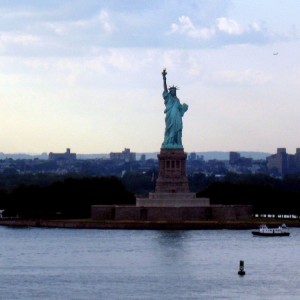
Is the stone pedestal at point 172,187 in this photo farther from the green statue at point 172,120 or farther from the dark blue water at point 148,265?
the dark blue water at point 148,265

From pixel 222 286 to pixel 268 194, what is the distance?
44.5m

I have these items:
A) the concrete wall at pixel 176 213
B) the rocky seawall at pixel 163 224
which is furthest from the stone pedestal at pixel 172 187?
the rocky seawall at pixel 163 224

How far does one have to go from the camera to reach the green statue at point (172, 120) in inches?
3583

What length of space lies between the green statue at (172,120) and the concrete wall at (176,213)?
4621 millimetres

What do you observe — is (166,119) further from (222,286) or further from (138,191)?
(138,191)

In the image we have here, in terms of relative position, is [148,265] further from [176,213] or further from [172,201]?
[172,201]

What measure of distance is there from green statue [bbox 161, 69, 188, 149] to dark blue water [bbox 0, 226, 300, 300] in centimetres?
709

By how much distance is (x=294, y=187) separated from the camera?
133000 millimetres

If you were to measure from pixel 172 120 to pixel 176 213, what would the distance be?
658 cm

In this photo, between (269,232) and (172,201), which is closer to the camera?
(269,232)

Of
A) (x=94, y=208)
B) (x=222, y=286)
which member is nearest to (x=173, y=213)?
(x=94, y=208)

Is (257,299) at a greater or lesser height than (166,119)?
lesser

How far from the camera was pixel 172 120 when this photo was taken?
91.2 m

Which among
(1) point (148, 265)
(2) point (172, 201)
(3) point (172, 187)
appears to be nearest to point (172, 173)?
(3) point (172, 187)
